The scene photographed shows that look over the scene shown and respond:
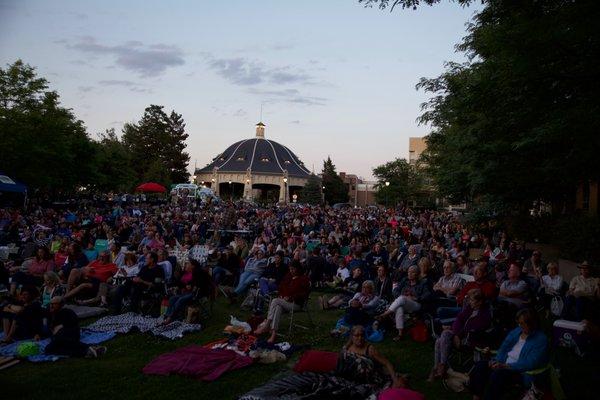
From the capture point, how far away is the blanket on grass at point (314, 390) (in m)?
4.82

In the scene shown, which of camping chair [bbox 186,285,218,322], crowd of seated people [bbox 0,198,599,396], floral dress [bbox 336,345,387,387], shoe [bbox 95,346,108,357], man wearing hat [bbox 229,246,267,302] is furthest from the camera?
man wearing hat [bbox 229,246,267,302]

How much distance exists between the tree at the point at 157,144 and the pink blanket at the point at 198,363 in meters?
74.2

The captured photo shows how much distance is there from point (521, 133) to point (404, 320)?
5.48m

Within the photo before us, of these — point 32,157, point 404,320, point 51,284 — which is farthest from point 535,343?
point 32,157

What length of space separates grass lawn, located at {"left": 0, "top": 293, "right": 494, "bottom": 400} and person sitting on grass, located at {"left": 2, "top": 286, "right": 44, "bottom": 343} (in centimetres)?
91

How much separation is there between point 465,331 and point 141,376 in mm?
3997

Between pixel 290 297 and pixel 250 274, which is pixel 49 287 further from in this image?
pixel 290 297

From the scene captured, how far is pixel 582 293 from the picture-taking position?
24.8 feet

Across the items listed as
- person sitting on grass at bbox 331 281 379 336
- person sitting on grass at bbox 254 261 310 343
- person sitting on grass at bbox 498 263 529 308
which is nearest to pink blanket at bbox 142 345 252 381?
person sitting on grass at bbox 254 261 310 343

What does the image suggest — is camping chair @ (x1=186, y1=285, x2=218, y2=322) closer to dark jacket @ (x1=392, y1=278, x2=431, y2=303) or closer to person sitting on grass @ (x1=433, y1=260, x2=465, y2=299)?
dark jacket @ (x1=392, y1=278, x2=431, y2=303)

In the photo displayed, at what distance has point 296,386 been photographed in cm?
498

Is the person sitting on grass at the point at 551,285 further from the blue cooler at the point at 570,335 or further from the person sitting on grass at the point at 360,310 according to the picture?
the person sitting on grass at the point at 360,310

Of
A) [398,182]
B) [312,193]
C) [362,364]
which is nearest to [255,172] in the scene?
[312,193]

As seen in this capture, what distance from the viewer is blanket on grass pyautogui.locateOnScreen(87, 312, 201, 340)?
7473mm
